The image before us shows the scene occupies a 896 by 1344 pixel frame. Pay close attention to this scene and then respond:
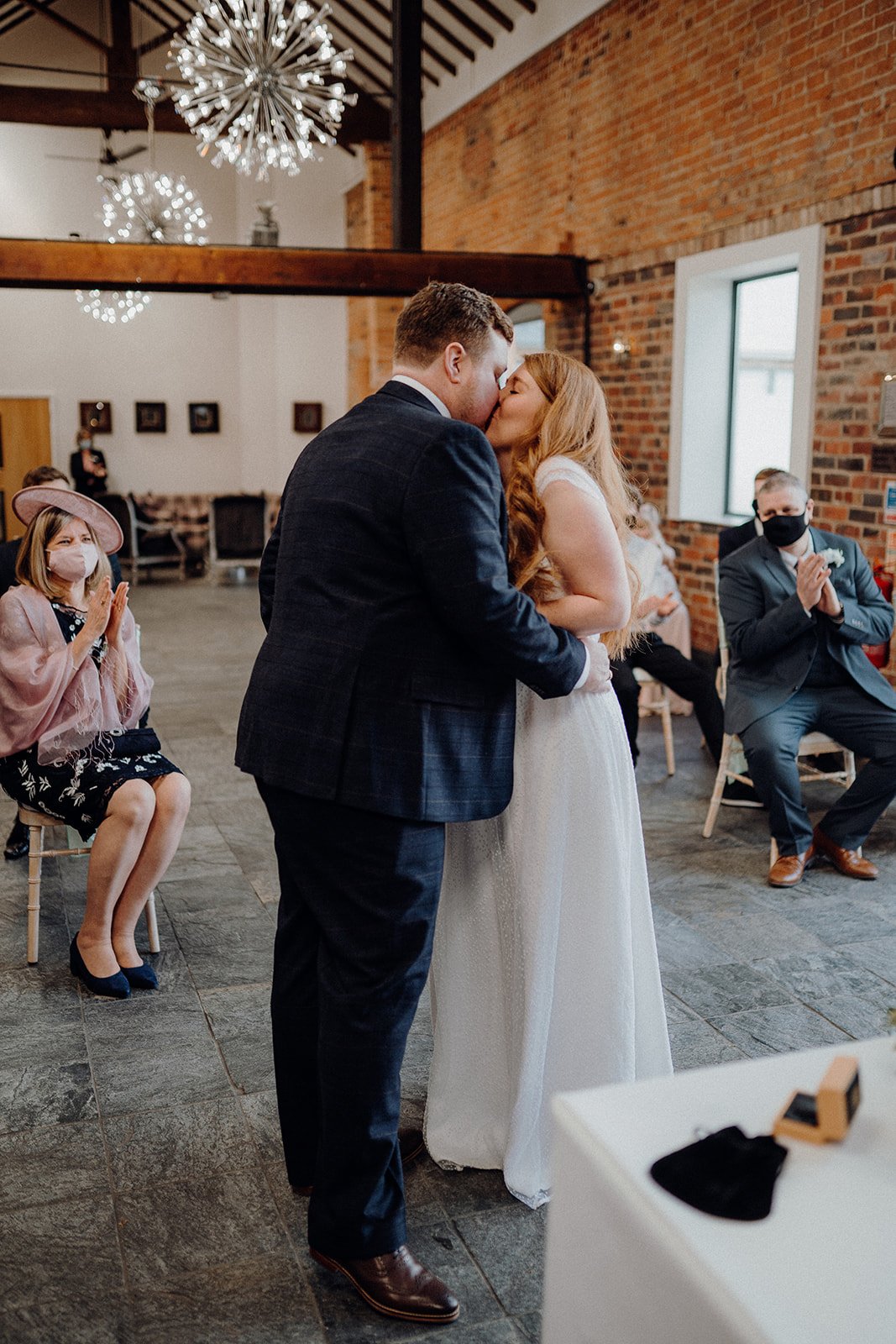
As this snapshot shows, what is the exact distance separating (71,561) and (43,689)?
0.38 m

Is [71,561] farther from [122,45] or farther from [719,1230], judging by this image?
[122,45]

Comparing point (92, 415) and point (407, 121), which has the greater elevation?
point (407, 121)

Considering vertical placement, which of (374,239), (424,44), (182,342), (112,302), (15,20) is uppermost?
(15,20)

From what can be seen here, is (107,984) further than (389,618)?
Yes

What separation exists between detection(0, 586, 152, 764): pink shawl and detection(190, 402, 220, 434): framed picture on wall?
12.2m

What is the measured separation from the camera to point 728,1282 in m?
1.14

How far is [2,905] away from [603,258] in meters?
6.70

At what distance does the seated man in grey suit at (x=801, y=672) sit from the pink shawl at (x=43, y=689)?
231cm

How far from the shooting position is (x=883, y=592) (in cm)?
564

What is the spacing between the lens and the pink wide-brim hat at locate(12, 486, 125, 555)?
3.42m

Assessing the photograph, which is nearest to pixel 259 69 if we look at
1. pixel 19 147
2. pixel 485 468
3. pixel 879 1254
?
pixel 485 468

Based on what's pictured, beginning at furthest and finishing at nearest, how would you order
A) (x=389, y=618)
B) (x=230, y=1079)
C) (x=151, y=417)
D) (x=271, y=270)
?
(x=151, y=417) → (x=271, y=270) → (x=230, y=1079) → (x=389, y=618)

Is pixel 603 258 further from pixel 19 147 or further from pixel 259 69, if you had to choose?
pixel 19 147

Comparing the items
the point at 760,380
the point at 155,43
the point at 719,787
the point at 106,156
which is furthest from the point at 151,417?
the point at 719,787
